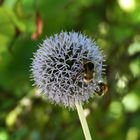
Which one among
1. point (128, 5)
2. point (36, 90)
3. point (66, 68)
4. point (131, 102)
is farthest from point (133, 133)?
point (66, 68)

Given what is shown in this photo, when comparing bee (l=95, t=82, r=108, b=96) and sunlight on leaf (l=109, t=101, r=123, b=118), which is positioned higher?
sunlight on leaf (l=109, t=101, r=123, b=118)

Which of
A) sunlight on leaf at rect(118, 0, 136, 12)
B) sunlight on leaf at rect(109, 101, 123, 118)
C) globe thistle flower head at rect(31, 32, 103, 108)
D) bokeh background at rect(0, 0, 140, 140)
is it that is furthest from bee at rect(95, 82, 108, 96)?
sunlight on leaf at rect(118, 0, 136, 12)

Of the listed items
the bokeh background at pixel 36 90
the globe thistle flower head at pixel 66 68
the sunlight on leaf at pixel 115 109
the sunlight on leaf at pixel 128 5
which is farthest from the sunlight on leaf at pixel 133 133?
the globe thistle flower head at pixel 66 68

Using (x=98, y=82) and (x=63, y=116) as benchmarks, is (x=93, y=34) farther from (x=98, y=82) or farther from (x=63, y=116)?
(x=98, y=82)

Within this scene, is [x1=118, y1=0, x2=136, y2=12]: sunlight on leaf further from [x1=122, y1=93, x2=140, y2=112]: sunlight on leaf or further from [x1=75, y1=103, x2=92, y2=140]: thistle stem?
[x1=75, y1=103, x2=92, y2=140]: thistle stem

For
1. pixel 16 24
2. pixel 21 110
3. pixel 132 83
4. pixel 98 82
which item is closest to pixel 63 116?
pixel 21 110
